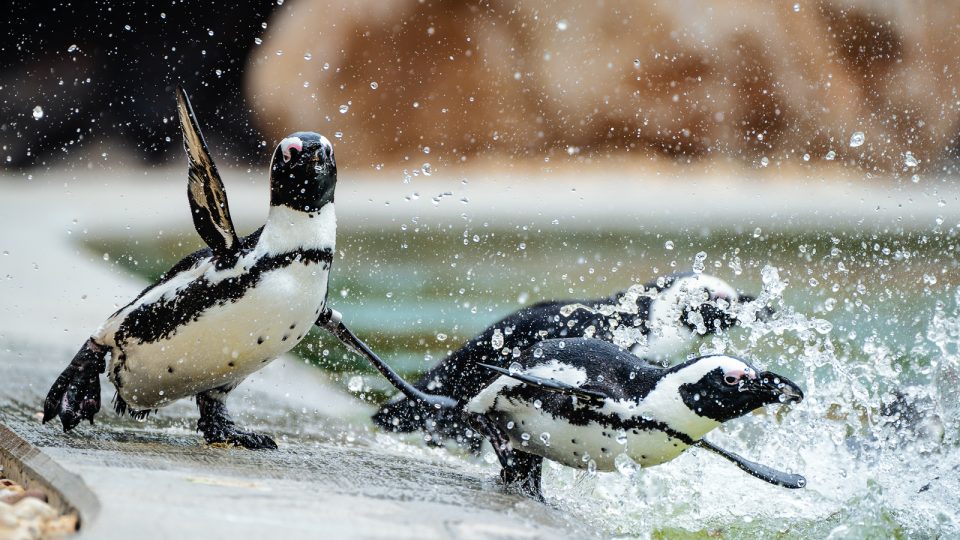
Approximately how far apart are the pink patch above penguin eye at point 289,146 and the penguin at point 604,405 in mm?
572

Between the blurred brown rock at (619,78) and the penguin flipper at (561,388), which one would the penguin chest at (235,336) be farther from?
the blurred brown rock at (619,78)

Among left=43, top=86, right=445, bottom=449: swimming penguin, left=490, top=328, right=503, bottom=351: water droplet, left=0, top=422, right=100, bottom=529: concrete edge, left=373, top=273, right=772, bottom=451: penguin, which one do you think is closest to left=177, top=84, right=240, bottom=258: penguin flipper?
left=43, top=86, right=445, bottom=449: swimming penguin

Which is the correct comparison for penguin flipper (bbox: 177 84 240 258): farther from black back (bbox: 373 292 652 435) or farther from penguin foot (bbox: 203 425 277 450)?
black back (bbox: 373 292 652 435)

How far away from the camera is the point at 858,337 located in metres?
5.03

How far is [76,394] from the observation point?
227 centimetres

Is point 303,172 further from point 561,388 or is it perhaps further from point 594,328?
point 594,328

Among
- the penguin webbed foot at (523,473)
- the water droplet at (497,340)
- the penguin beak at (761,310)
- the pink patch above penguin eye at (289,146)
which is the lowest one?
the penguin webbed foot at (523,473)

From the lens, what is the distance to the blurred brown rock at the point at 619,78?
761 cm

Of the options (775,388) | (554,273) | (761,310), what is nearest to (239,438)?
(775,388)

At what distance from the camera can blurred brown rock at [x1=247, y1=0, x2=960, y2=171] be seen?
761cm

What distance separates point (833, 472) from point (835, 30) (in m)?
5.95

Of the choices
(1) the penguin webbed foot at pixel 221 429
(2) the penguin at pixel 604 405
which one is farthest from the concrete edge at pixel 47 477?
(2) the penguin at pixel 604 405

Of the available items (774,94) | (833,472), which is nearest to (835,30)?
(774,94)

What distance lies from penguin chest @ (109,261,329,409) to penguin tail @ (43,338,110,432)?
7cm
